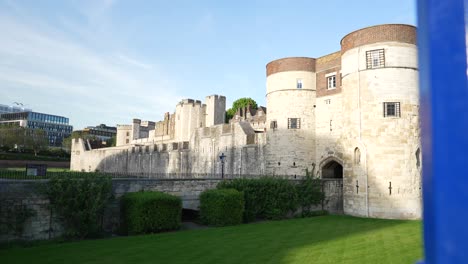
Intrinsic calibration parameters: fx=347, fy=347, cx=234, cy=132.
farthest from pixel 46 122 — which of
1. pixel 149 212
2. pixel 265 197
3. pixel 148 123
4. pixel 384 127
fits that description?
pixel 384 127

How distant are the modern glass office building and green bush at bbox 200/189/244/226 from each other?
13073 centimetres

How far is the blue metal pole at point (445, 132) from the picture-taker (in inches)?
38.7

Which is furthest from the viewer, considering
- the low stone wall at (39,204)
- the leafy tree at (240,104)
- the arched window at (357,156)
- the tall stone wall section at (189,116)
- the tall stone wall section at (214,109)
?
the leafy tree at (240,104)

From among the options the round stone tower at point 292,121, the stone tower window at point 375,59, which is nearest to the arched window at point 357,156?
the round stone tower at point 292,121

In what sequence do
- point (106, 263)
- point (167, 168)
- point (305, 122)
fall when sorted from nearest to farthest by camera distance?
point (106, 263)
point (305, 122)
point (167, 168)

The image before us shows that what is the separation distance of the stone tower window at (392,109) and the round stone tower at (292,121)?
22.4 feet

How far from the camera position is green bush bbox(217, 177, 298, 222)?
749 inches

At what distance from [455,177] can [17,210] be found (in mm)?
15184

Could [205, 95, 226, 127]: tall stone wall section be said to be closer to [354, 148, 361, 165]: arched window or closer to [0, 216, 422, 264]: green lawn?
[354, 148, 361, 165]: arched window

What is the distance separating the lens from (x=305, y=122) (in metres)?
26.9

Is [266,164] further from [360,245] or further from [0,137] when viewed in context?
[0,137]

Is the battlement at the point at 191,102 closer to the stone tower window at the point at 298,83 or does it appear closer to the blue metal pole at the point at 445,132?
the stone tower window at the point at 298,83

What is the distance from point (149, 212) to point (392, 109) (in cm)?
1526

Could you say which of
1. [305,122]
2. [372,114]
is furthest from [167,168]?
[372,114]
